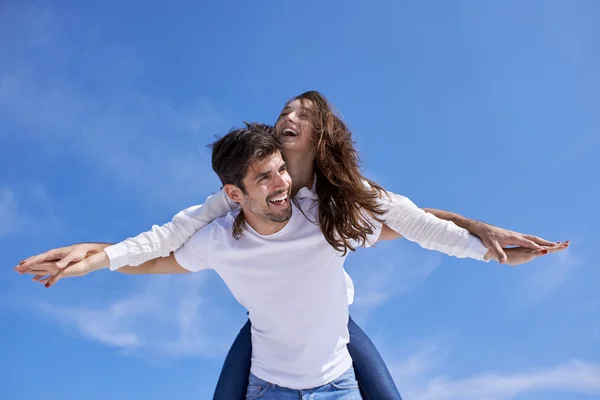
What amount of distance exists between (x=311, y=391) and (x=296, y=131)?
2.36 meters

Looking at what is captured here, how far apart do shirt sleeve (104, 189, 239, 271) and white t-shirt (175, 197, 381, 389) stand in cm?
14

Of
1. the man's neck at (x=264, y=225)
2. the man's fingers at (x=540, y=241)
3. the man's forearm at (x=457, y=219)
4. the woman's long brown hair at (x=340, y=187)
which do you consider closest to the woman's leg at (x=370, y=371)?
the woman's long brown hair at (x=340, y=187)

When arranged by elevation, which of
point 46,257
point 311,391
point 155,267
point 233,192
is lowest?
point 311,391

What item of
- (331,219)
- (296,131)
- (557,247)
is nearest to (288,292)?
(331,219)

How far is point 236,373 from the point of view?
5277 mm

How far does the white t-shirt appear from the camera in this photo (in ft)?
16.7

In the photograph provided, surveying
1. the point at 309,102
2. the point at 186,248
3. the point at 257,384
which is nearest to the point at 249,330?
the point at 257,384

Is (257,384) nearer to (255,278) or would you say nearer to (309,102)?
(255,278)

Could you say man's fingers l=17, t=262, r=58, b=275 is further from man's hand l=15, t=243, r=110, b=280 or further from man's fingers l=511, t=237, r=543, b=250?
man's fingers l=511, t=237, r=543, b=250

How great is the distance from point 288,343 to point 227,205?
141 centimetres

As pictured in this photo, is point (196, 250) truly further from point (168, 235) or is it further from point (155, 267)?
point (155, 267)

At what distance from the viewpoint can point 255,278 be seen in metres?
5.15

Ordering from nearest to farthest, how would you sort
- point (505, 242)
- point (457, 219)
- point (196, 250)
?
1. point (505, 242)
2. point (196, 250)
3. point (457, 219)

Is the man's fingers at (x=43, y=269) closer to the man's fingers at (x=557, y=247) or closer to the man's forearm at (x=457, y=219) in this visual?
the man's forearm at (x=457, y=219)
